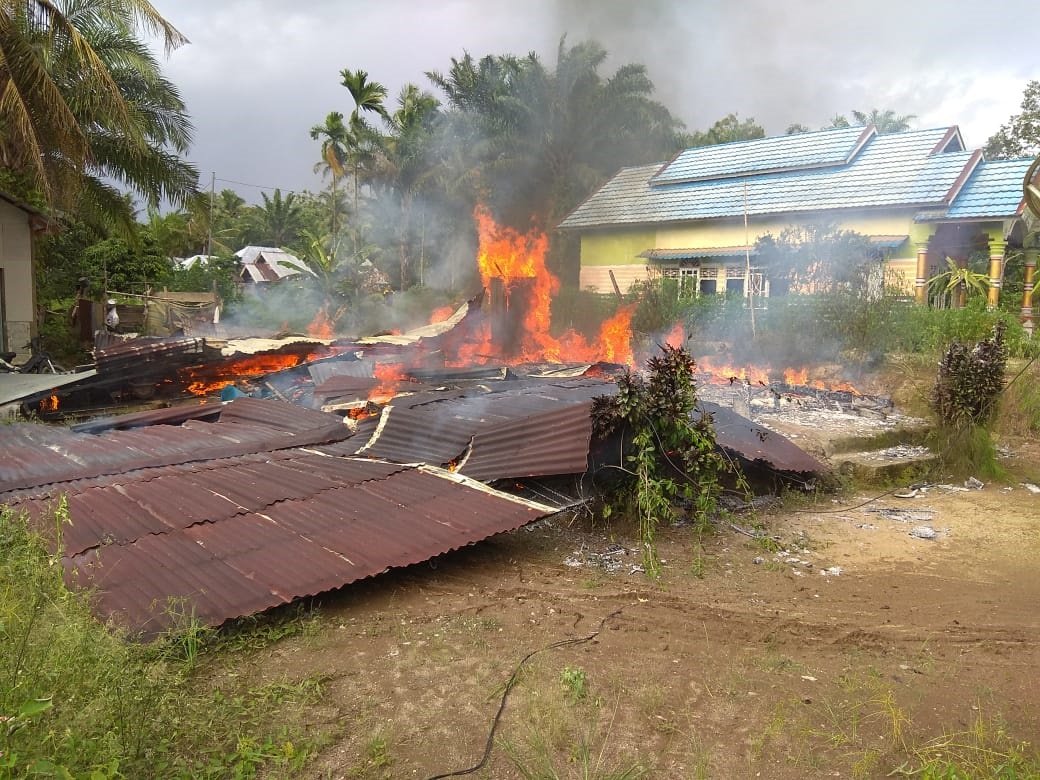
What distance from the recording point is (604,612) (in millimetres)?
4621

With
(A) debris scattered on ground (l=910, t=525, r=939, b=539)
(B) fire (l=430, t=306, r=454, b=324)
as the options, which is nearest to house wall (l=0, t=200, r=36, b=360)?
(B) fire (l=430, t=306, r=454, b=324)

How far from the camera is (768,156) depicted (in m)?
19.9

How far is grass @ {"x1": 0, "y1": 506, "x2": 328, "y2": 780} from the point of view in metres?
2.69

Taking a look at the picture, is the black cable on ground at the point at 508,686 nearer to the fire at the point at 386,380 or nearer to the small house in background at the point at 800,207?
the fire at the point at 386,380

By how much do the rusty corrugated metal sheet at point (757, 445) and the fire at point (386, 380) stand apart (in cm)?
410

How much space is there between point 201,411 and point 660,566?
19.9 ft

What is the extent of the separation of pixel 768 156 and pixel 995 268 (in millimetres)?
6899

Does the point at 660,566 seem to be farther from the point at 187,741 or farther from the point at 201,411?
the point at 201,411

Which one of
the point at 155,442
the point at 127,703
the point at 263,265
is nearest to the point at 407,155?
the point at 263,265

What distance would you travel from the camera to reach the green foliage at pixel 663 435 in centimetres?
601

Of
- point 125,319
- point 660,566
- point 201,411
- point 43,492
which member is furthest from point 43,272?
point 660,566

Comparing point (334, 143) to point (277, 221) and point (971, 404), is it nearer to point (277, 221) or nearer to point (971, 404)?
point (277, 221)

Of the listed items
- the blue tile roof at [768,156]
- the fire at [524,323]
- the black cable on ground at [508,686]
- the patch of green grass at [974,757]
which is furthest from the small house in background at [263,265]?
the patch of green grass at [974,757]

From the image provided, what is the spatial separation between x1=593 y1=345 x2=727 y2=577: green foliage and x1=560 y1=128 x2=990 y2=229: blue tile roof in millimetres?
12241
